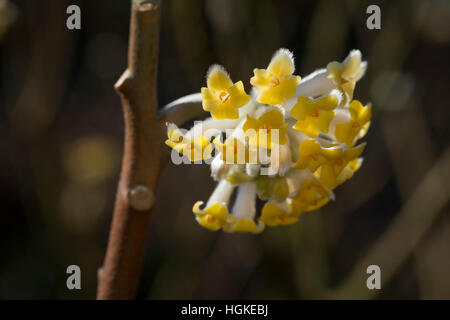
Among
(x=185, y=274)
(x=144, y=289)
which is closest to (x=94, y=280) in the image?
(x=144, y=289)

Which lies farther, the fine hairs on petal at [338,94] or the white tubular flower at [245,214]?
the white tubular flower at [245,214]

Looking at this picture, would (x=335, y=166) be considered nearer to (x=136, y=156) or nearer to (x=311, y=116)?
(x=311, y=116)

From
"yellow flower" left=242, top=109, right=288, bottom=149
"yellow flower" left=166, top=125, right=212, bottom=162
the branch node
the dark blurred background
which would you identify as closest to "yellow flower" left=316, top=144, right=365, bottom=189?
"yellow flower" left=242, top=109, right=288, bottom=149

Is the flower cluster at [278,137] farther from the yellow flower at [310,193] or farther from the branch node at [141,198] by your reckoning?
the branch node at [141,198]

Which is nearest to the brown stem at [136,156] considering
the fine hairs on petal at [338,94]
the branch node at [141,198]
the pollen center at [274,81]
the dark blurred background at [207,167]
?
the branch node at [141,198]

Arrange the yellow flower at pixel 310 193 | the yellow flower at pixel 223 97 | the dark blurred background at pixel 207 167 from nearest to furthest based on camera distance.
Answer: the yellow flower at pixel 223 97, the yellow flower at pixel 310 193, the dark blurred background at pixel 207 167

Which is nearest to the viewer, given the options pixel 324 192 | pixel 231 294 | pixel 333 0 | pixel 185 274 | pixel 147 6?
pixel 147 6
